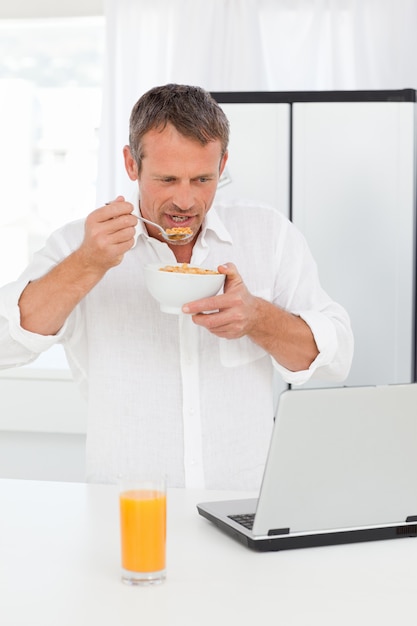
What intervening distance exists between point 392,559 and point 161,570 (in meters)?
0.37

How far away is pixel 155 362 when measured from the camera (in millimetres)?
Answer: 2146

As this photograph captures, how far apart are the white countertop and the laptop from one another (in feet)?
0.09

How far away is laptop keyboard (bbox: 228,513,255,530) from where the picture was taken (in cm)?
154

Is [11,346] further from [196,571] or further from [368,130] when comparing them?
[368,130]

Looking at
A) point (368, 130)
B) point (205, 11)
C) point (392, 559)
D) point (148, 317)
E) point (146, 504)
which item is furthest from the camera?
point (205, 11)

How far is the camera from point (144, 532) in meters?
1.31

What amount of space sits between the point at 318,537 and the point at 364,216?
2.17 metres

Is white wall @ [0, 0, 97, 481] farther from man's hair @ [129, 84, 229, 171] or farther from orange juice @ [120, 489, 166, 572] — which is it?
orange juice @ [120, 489, 166, 572]

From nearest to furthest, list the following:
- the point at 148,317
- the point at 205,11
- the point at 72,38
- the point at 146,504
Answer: the point at 146,504 < the point at 148,317 < the point at 205,11 < the point at 72,38

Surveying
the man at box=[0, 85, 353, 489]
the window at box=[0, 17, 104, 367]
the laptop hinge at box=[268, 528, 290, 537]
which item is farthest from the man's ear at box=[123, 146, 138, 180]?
the window at box=[0, 17, 104, 367]

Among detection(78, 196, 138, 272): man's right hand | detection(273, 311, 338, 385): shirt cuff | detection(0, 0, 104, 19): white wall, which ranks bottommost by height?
detection(273, 311, 338, 385): shirt cuff

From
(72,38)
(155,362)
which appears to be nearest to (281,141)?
(72,38)

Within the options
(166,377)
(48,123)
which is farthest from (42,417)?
(166,377)

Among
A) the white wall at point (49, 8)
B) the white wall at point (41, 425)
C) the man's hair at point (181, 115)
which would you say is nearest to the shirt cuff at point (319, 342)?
the man's hair at point (181, 115)
